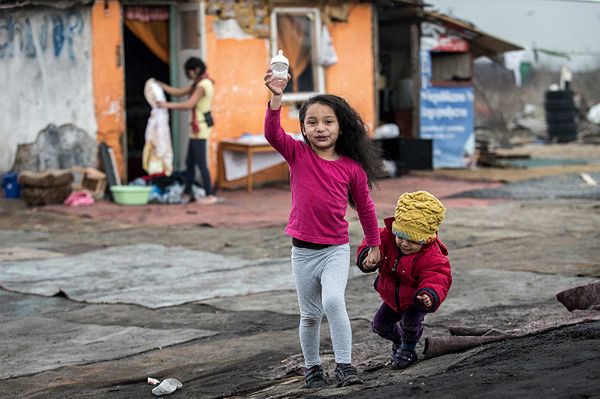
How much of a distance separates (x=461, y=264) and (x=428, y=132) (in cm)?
1126

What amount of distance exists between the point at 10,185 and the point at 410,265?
36.3 ft

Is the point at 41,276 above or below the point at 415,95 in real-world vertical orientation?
below

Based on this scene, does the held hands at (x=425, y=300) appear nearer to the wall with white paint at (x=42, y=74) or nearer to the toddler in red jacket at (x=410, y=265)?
the toddler in red jacket at (x=410, y=265)

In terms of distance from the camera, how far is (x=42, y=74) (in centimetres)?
1623

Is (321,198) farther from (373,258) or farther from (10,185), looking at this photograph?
(10,185)

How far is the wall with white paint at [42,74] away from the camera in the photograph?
634 inches

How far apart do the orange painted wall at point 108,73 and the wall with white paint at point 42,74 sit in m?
0.13

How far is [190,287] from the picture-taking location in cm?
922

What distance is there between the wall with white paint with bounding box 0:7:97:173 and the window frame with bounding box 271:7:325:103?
10.7 ft

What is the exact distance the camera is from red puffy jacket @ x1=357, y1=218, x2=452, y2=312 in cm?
581

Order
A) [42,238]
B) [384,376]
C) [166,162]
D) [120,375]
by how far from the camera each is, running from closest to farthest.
Result: [384,376] < [120,375] < [42,238] < [166,162]

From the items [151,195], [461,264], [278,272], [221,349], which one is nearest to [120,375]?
[221,349]

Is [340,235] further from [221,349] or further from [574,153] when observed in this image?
[574,153]

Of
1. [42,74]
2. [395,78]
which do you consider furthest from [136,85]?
[395,78]
